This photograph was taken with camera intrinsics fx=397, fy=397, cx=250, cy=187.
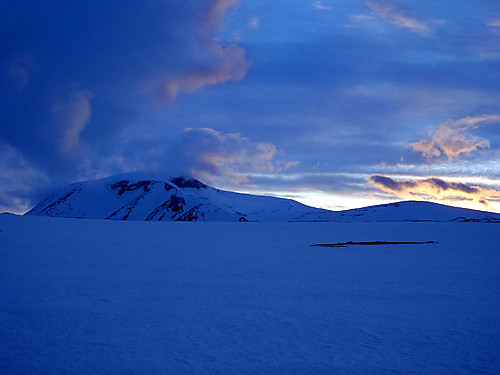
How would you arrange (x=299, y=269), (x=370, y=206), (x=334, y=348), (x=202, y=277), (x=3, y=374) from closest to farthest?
(x=3, y=374) → (x=334, y=348) → (x=202, y=277) → (x=299, y=269) → (x=370, y=206)

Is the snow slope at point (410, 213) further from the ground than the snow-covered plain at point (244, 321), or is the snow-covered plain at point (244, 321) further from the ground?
the snow slope at point (410, 213)

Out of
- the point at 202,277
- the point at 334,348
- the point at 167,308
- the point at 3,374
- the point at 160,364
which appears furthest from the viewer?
the point at 202,277

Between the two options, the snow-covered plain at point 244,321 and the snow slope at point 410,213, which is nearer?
the snow-covered plain at point 244,321

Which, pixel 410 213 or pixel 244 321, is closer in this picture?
pixel 244 321

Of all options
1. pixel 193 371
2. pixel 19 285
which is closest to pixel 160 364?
pixel 193 371

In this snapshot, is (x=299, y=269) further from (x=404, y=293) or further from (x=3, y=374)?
(x=3, y=374)

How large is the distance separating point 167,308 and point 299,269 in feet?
22.3

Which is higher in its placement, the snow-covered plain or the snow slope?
the snow slope

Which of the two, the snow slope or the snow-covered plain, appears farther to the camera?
the snow slope

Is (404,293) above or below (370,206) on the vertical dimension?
below

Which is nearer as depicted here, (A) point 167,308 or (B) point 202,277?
(A) point 167,308

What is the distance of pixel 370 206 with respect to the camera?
193 metres

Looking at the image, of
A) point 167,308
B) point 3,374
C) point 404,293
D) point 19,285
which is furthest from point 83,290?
point 404,293

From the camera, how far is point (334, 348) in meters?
5.50
